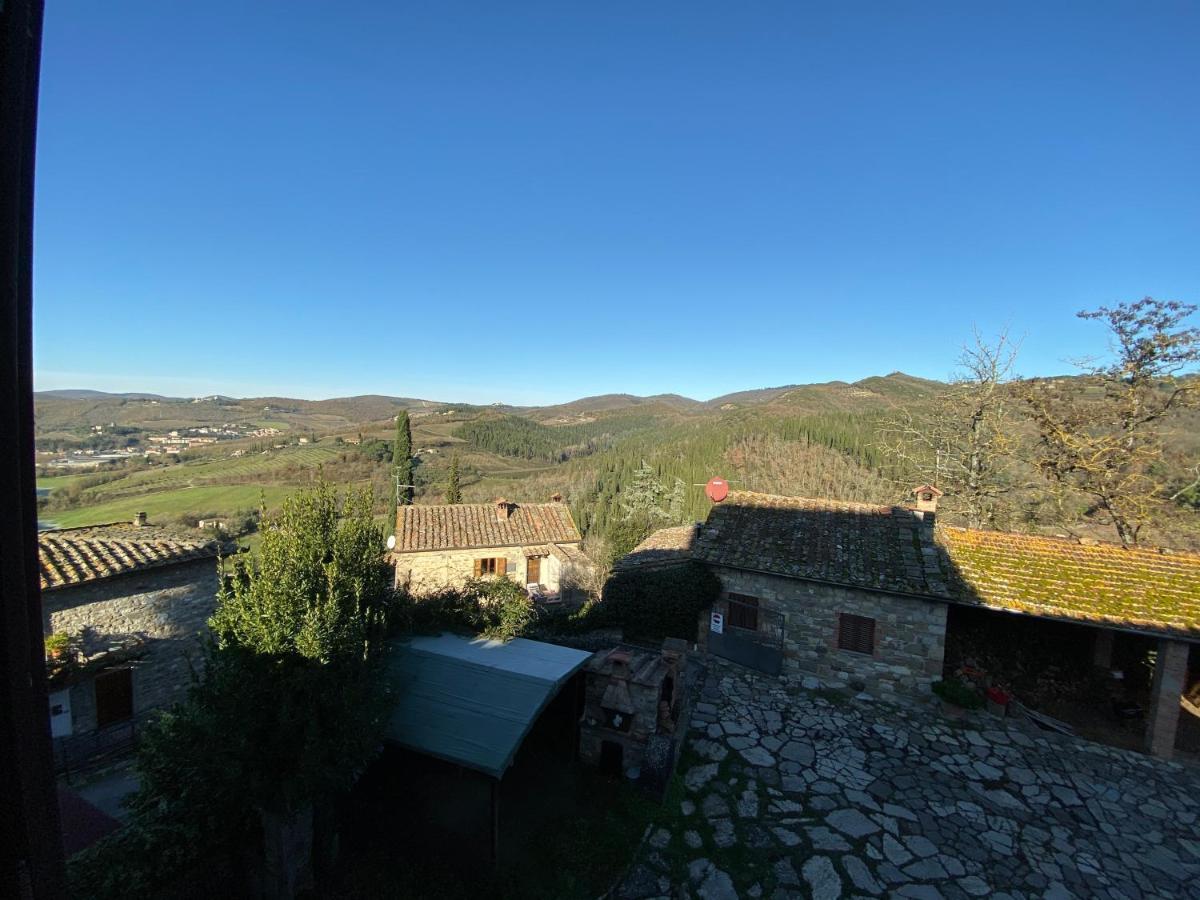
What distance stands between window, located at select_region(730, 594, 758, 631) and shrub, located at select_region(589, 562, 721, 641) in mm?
538

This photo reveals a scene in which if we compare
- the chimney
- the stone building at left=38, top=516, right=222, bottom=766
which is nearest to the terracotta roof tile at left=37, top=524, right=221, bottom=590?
the stone building at left=38, top=516, right=222, bottom=766

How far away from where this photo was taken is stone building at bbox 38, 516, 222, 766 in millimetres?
12086

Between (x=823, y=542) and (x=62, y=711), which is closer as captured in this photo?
→ (x=62, y=711)

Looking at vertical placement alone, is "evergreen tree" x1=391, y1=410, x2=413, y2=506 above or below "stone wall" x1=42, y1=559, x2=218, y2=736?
above

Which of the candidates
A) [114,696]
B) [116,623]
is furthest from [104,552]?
[114,696]

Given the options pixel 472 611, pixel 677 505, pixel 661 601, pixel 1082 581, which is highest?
pixel 1082 581

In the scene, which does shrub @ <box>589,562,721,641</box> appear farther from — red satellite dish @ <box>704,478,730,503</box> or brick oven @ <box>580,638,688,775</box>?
brick oven @ <box>580,638,688,775</box>

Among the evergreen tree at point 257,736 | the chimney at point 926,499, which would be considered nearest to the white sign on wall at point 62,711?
the evergreen tree at point 257,736

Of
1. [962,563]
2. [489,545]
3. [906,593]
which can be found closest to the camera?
[906,593]

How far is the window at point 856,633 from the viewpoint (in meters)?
13.3

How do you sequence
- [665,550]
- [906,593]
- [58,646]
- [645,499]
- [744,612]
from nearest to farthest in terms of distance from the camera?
1. [58,646]
2. [906,593]
3. [744,612]
4. [665,550]
5. [645,499]

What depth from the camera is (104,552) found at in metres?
13.4

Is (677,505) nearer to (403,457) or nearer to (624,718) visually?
(403,457)

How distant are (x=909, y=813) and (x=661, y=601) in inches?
284
